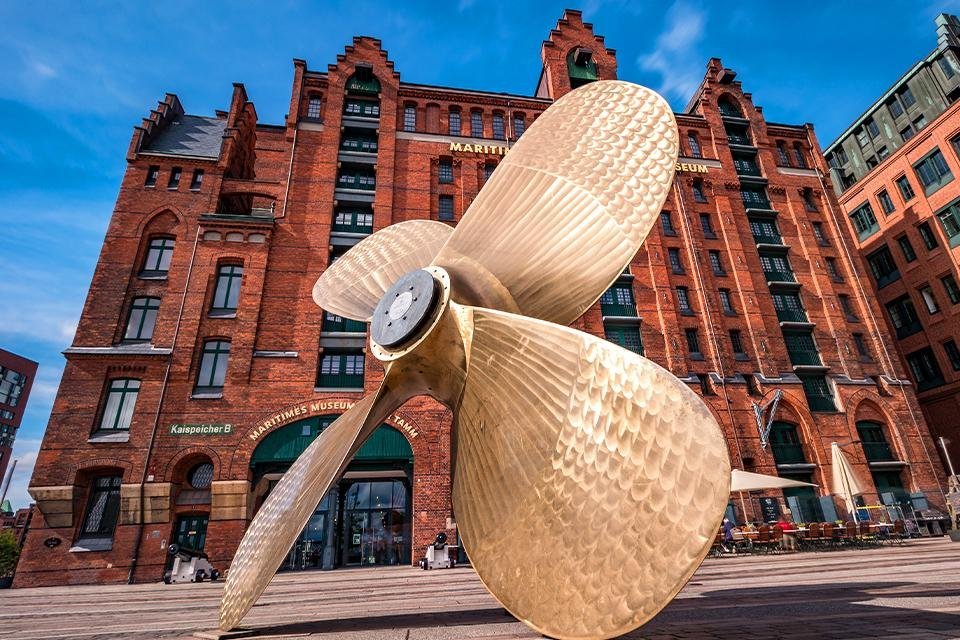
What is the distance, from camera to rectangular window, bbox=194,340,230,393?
18016 millimetres

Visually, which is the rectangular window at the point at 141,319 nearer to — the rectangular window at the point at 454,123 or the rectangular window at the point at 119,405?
the rectangular window at the point at 119,405

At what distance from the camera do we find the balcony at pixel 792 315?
987 inches

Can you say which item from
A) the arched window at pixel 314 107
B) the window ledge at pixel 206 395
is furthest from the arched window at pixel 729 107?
the window ledge at pixel 206 395

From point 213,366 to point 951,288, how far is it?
1573 inches

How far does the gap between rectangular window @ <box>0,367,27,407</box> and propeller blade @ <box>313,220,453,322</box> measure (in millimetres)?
75310

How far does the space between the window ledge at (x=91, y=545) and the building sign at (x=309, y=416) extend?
5595 millimetres

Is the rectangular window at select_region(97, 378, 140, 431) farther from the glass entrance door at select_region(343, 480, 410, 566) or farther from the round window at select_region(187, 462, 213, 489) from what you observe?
the glass entrance door at select_region(343, 480, 410, 566)

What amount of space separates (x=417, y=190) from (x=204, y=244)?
403 inches

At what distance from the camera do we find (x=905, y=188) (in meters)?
30.3

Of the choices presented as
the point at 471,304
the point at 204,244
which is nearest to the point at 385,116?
the point at 204,244

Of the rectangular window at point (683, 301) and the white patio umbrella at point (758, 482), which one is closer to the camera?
the white patio umbrella at point (758, 482)

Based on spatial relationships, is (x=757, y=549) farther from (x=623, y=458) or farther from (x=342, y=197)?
(x=342, y=197)

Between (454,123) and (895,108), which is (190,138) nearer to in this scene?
(454,123)

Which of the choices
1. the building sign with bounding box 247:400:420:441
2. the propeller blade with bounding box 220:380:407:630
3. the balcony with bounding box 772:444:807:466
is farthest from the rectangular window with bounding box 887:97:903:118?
the propeller blade with bounding box 220:380:407:630
